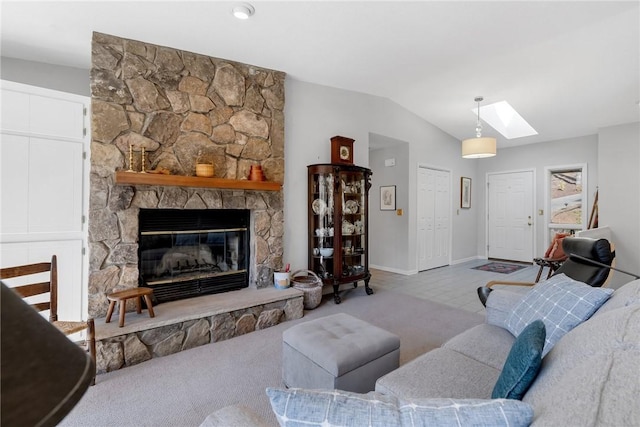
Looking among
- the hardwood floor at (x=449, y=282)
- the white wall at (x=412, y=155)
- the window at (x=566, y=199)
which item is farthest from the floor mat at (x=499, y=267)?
the window at (x=566, y=199)

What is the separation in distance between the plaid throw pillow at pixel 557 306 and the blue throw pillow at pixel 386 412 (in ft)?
2.90

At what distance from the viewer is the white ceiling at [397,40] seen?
8.10ft

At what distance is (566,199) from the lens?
19.5 ft

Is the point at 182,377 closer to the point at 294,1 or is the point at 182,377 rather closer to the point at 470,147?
the point at 294,1

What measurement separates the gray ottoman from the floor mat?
4766mm

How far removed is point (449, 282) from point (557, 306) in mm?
3512

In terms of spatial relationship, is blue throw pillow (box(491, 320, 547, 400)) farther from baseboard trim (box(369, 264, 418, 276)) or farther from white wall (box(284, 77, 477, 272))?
baseboard trim (box(369, 264, 418, 276))

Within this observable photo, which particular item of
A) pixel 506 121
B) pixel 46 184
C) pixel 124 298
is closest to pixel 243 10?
pixel 46 184

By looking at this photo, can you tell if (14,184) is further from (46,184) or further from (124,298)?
(124,298)

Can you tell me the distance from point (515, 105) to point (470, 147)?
3.69 ft

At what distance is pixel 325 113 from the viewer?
4.15 metres

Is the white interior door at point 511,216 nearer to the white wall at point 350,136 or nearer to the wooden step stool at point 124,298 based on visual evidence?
the white wall at point 350,136

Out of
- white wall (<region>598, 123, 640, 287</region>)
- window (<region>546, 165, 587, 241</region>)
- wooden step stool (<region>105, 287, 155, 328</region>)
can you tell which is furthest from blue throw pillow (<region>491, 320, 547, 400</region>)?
window (<region>546, 165, 587, 241</region>)

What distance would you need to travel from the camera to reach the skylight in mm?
5321
